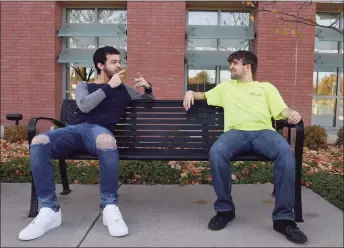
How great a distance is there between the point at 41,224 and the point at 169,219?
1.00 m

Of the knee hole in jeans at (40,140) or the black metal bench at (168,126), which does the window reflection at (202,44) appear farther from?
the knee hole in jeans at (40,140)

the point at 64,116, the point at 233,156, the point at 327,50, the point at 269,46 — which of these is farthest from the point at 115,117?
the point at 327,50

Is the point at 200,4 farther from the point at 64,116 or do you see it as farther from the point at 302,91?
the point at 64,116

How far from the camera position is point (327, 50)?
29.8ft

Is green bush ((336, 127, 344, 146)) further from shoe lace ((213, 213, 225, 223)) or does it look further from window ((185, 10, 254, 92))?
shoe lace ((213, 213, 225, 223))

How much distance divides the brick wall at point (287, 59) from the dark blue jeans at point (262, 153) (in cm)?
554

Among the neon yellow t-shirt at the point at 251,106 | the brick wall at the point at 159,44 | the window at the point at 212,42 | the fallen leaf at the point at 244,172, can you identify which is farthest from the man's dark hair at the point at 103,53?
the window at the point at 212,42

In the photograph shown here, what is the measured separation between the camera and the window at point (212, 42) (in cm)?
878

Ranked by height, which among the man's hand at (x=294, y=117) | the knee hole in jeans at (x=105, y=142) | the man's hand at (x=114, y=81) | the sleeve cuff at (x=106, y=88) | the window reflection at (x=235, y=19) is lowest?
the knee hole in jeans at (x=105, y=142)

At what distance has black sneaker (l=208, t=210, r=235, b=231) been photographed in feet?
9.34

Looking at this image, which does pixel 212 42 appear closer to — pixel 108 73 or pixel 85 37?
pixel 85 37

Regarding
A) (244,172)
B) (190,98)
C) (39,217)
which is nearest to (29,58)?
(244,172)

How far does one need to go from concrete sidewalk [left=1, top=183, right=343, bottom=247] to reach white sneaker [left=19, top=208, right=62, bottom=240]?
0.14 feet

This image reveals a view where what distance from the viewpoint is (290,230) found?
105 inches
